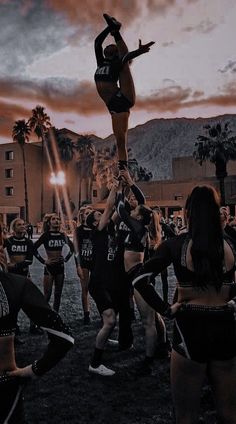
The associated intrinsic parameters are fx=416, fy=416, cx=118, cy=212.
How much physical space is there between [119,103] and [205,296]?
3.55 meters

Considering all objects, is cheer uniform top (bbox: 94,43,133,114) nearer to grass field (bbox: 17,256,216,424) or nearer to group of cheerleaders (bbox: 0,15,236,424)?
group of cheerleaders (bbox: 0,15,236,424)

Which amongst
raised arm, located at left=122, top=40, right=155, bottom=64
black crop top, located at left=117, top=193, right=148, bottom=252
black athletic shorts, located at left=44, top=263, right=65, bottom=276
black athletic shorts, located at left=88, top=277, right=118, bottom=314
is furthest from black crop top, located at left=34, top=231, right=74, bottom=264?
raised arm, located at left=122, top=40, right=155, bottom=64

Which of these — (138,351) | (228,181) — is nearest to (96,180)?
(228,181)

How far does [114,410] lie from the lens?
13.7 ft

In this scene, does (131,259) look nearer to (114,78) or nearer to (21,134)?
(114,78)

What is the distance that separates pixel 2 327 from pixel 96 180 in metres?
63.9

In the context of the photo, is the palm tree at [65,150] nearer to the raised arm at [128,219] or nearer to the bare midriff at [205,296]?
the raised arm at [128,219]

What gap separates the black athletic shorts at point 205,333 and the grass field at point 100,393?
1772mm

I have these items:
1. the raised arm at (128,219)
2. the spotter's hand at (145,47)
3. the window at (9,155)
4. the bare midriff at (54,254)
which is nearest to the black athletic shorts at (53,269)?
the bare midriff at (54,254)

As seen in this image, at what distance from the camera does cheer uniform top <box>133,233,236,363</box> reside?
2.51m

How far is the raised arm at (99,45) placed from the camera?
5512 mm

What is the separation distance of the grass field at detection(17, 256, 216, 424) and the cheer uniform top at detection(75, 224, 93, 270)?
75.6 inches

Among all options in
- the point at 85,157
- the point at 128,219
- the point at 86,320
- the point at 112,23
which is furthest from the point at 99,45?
the point at 85,157

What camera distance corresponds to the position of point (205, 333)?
2.54 meters
